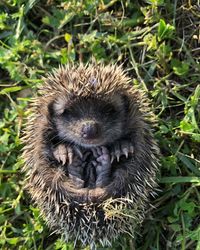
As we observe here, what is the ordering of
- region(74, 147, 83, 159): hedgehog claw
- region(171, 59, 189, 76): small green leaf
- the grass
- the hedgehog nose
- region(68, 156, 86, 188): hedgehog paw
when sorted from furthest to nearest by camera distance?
region(171, 59, 189, 76): small green leaf
the grass
region(74, 147, 83, 159): hedgehog claw
region(68, 156, 86, 188): hedgehog paw
the hedgehog nose

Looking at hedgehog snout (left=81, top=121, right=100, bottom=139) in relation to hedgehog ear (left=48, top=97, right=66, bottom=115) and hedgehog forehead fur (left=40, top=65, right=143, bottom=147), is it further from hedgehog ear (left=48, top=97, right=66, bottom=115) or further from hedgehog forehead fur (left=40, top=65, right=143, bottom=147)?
hedgehog ear (left=48, top=97, right=66, bottom=115)

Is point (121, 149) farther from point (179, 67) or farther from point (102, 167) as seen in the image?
point (179, 67)

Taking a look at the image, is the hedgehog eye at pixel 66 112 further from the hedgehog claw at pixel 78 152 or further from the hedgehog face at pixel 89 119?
the hedgehog claw at pixel 78 152

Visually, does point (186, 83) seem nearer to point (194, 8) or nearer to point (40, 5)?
point (194, 8)

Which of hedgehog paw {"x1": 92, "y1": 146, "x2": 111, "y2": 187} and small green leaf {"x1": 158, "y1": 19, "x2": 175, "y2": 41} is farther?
small green leaf {"x1": 158, "y1": 19, "x2": 175, "y2": 41}

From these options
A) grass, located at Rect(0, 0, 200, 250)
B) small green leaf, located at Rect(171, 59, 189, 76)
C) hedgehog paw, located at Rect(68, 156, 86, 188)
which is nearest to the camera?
hedgehog paw, located at Rect(68, 156, 86, 188)

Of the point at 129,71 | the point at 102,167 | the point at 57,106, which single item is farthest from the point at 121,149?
the point at 129,71

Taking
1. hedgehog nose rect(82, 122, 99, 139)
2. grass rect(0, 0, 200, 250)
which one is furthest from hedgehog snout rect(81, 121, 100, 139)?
grass rect(0, 0, 200, 250)
